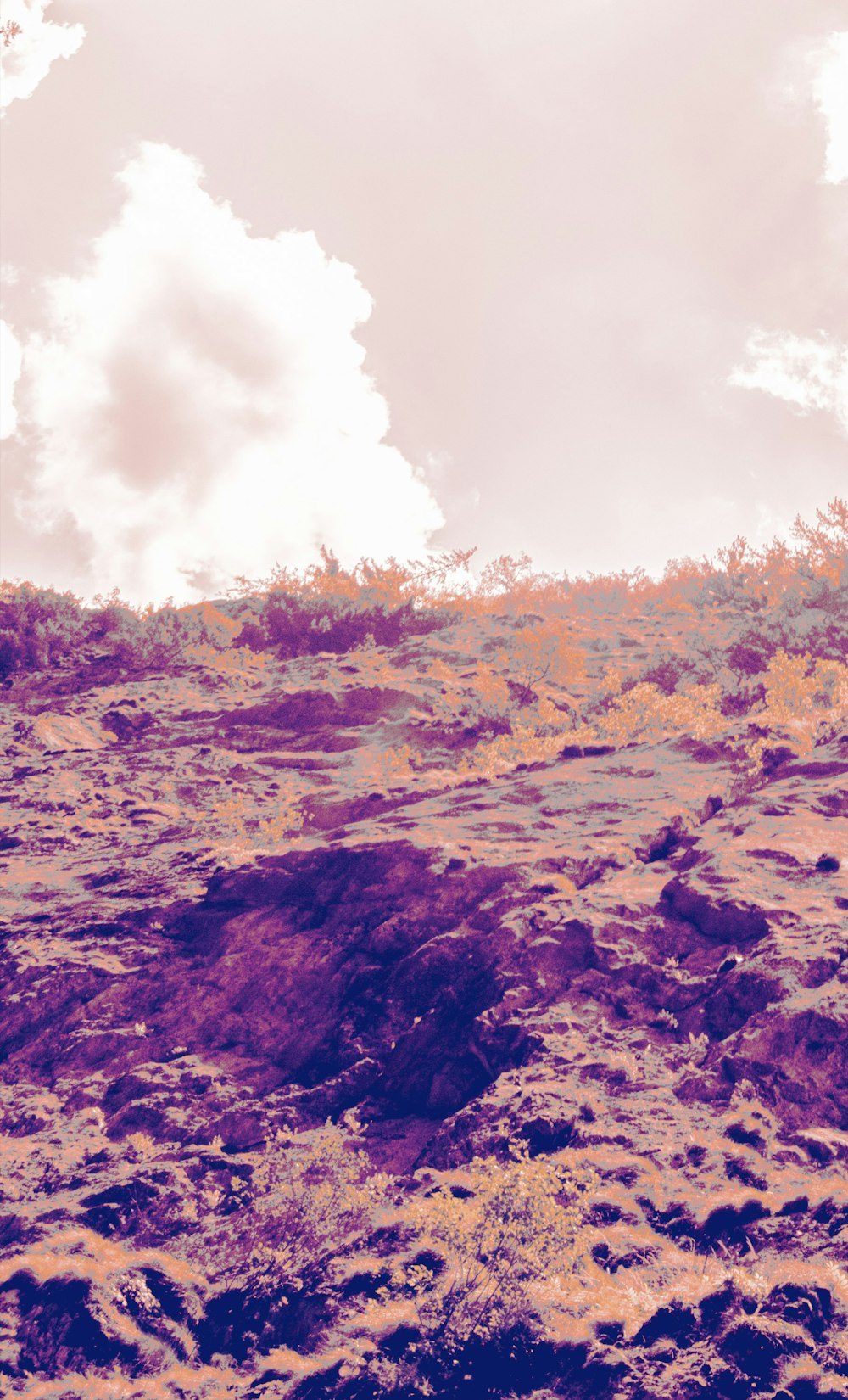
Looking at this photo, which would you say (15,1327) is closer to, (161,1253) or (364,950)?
(161,1253)

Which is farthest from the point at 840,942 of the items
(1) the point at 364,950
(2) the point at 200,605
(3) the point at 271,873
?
(2) the point at 200,605

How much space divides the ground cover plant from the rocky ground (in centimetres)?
2

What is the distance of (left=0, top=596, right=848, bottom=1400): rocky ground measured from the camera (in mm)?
4125

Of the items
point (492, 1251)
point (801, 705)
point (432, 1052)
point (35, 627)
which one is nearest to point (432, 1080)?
point (432, 1052)

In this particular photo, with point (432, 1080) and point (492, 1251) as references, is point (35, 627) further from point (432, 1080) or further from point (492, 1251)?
point (492, 1251)

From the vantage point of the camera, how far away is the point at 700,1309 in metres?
4.01

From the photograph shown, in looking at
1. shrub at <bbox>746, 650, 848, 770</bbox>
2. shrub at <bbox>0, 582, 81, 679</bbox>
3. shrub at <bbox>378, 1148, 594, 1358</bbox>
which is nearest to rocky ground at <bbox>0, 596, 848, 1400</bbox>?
shrub at <bbox>378, 1148, 594, 1358</bbox>

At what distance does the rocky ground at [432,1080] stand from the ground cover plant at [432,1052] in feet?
0.07

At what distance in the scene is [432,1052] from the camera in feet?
19.6

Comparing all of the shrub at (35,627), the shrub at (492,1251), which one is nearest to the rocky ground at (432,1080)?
the shrub at (492,1251)

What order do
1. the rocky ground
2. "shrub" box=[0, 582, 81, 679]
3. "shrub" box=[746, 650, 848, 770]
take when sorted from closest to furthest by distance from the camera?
the rocky ground
"shrub" box=[746, 650, 848, 770]
"shrub" box=[0, 582, 81, 679]

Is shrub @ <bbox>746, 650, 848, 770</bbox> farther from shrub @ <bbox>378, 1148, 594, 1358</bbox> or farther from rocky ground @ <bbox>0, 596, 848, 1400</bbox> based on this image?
shrub @ <bbox>378, 1148, 594, 1358</bbox>

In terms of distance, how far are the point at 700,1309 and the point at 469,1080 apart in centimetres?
199

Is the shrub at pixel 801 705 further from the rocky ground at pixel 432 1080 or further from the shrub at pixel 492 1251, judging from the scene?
the shrub at pixel 492 1251
